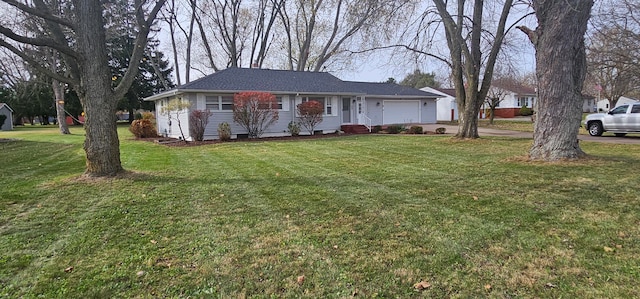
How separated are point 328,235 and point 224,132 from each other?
13.7 meters

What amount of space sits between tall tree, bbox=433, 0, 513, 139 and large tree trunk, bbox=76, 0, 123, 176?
10401 millimetres

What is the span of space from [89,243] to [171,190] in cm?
239

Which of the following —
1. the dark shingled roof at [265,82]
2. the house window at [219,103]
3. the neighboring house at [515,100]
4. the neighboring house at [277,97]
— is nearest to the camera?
the neighboring house at [277,97]

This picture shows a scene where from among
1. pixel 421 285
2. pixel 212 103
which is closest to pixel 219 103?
pixel 212 103

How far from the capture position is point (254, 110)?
56.0 feet

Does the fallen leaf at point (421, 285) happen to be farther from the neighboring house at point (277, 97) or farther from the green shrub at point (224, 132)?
the neighboring house at point (277, 97)

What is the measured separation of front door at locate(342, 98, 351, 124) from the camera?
22.7 meters

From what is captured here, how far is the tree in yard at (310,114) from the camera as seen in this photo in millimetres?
18547

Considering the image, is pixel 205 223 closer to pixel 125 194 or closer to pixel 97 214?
pixel 97 214

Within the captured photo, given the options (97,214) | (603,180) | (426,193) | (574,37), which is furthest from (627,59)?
(97,214)

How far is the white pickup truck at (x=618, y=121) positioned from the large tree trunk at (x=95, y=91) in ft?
59.2

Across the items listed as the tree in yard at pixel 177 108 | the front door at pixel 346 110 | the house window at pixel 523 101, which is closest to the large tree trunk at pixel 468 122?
the front door at pixel 346 110

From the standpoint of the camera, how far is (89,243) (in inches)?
144

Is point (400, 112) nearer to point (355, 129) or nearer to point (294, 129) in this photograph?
point (355, 129)
